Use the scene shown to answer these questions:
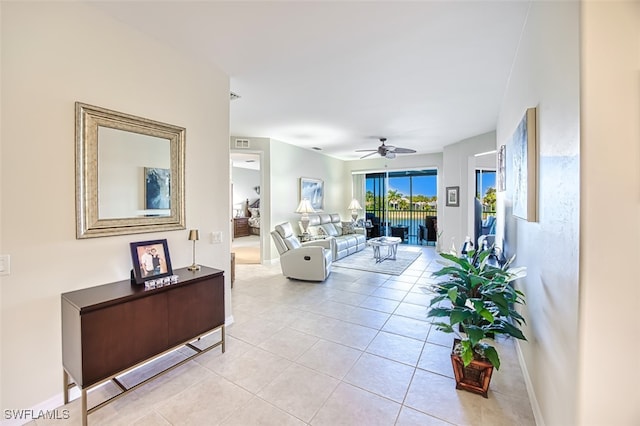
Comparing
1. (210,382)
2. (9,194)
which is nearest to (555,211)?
(210,382)

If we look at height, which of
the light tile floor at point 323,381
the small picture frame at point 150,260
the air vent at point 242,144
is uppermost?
the air vent at point 242,144

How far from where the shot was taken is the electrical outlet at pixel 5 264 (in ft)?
5.40

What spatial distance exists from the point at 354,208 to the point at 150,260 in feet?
23.0

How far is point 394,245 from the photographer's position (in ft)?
21.1

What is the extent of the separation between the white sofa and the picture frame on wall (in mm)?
414

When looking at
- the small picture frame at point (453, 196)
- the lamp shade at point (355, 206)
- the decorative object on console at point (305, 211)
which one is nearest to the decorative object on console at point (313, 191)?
the decorative object on console at point (305, 211)

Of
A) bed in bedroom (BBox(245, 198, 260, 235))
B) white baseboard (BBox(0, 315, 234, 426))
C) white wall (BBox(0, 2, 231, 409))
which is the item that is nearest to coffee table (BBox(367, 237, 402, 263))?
white wall (BBox(0, 2, 231, 409))

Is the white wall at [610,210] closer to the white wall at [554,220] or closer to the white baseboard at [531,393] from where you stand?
the white wall at [554,220]

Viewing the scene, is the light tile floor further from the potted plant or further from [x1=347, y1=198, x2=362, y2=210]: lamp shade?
[x1=347, y1=198, x2=362, y2=210]: lamp shade

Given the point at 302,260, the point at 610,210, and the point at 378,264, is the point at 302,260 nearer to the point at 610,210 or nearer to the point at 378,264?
the point at 378,264

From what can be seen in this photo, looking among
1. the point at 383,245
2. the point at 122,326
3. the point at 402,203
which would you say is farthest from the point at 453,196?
the point at 122,326

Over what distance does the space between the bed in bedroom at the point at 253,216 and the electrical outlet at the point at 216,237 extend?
26.4ft

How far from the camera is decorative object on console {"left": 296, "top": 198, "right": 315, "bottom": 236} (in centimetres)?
659

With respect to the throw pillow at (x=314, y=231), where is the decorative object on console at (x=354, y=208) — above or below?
above
